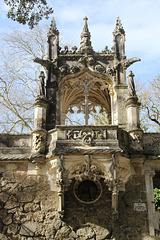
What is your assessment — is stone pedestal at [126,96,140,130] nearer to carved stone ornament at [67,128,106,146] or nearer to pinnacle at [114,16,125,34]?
carved stone ornament at [67,128,106,146]

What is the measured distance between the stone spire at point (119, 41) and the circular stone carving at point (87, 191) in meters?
5.23

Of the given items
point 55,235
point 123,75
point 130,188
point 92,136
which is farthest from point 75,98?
point 55,235

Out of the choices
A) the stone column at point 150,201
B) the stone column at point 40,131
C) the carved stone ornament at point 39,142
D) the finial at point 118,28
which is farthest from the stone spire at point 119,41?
the stone column at point 150,201

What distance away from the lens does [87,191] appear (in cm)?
1180

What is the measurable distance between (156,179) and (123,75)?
4.23 metres

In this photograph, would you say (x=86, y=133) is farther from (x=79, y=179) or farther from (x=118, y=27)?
(x=118, y=27)

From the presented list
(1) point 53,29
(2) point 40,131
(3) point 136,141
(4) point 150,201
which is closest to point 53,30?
(1) point 53,29

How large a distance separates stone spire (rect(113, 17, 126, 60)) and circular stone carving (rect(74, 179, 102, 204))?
5.23m

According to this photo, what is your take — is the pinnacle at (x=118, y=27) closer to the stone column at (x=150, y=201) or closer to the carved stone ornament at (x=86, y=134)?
the carved stone ornament at (x=86, y=134)

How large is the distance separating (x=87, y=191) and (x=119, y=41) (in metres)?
6.32

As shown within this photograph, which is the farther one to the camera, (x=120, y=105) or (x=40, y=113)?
(x=120, y=105)

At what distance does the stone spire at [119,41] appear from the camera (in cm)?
1423

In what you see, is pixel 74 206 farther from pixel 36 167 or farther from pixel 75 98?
pixel 75 98

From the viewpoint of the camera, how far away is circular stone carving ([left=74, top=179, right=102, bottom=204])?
1160cm
